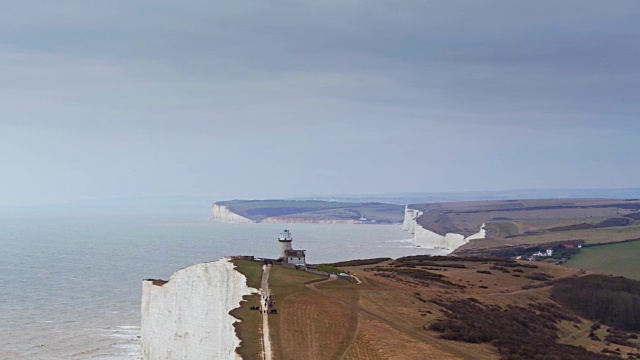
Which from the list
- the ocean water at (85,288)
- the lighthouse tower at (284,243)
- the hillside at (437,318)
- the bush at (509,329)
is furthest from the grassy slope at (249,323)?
the ocean water at (85,288)

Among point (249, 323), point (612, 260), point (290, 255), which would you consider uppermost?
point (290, 255)

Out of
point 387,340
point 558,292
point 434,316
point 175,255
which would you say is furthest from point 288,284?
point 175,255

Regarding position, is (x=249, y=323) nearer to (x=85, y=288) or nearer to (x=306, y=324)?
(x=306, y=324)

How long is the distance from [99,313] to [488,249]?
91.4 m

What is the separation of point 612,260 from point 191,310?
86359 millimetres

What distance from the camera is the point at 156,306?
59.7 m

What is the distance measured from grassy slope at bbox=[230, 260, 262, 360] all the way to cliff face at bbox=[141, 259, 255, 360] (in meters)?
0.84

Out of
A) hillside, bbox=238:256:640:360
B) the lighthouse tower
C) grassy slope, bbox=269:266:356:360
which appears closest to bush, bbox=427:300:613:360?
hillside, bbox=238:256:640:360

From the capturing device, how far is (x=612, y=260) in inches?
4793

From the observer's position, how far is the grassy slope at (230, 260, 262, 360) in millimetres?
37156

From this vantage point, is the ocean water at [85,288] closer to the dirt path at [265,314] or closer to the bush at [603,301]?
the dirt path at [265,314]

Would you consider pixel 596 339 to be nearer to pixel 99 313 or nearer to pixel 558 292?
pixel 558 292

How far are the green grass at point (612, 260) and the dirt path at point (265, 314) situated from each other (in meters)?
66.7

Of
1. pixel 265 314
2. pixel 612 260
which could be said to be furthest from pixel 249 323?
pixel 612 260
